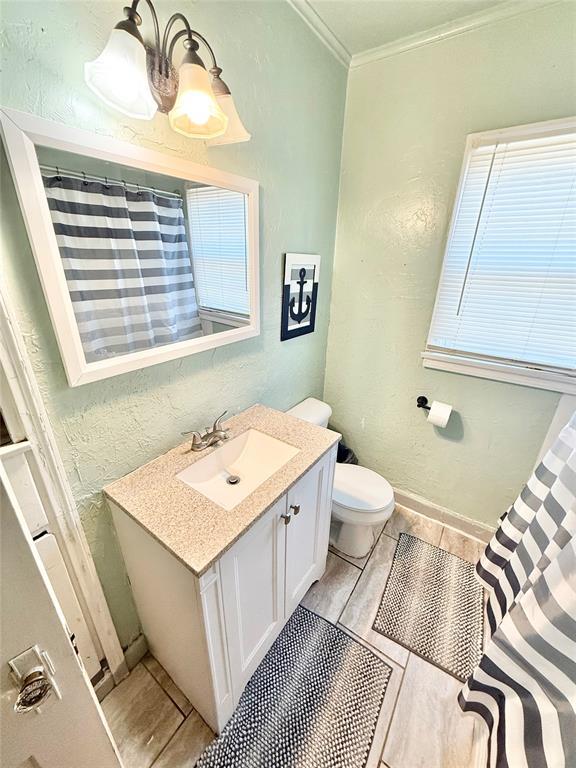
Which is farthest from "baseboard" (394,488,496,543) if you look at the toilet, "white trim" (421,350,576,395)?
"white trim" (421,350,576,395)

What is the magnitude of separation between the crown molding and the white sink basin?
1730 millimetres

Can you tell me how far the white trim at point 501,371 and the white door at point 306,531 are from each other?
906mm

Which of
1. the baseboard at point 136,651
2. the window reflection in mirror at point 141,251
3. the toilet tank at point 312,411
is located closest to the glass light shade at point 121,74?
the window reflection in mirror at point 141,251

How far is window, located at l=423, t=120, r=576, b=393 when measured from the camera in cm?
126

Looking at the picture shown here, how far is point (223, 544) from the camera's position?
81cm

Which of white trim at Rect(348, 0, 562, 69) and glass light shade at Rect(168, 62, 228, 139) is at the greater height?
white trim at Rect(348, 0, 562, 69)

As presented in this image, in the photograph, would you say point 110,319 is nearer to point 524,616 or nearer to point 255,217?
point 255,217

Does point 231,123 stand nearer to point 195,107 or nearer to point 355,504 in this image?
point 195,107

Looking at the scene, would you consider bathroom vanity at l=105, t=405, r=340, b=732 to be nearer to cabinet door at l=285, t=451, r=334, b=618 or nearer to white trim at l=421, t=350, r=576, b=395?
cabinet door at l=285, t=451, r=334, b=618

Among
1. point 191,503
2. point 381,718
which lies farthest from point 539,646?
point 191,503

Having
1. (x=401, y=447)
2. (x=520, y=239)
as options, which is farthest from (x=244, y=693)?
(x=520, y=239)

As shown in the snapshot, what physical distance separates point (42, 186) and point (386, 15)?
1.55 metres

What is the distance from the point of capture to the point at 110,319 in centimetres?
91

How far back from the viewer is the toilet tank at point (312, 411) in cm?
181
